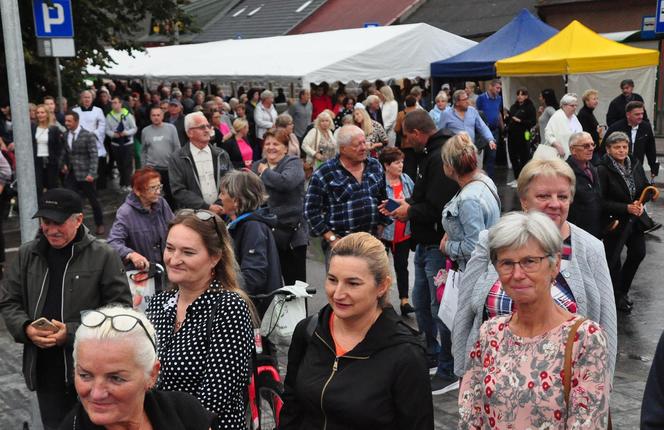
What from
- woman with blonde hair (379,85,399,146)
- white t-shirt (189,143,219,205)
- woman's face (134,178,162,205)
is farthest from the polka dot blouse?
woman with blonde hair (379,85,399,146)

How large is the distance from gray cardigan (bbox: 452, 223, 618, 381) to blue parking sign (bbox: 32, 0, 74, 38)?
23.0 feet

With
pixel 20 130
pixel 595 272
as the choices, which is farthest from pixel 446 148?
pixel 20 130

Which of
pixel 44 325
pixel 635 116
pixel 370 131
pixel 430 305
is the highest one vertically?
pixel 635 116

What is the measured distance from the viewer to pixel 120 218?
6.58m

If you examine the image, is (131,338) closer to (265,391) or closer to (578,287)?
(578,287)

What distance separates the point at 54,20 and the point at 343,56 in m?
11.9

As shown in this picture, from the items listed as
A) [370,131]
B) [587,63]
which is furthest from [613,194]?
[587,63]

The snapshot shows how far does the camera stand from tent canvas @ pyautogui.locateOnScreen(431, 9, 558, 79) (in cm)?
2045

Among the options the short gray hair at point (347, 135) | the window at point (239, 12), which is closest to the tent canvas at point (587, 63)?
the short gray hair at point (347, 135)

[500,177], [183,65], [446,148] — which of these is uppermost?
[183,65]

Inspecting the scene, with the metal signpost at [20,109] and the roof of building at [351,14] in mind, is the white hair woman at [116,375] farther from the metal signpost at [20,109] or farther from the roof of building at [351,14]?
the roof of building at [351,14]

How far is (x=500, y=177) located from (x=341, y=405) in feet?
50.9

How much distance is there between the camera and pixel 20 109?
6.54 meters

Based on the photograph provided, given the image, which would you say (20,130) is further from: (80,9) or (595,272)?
(80,9)
